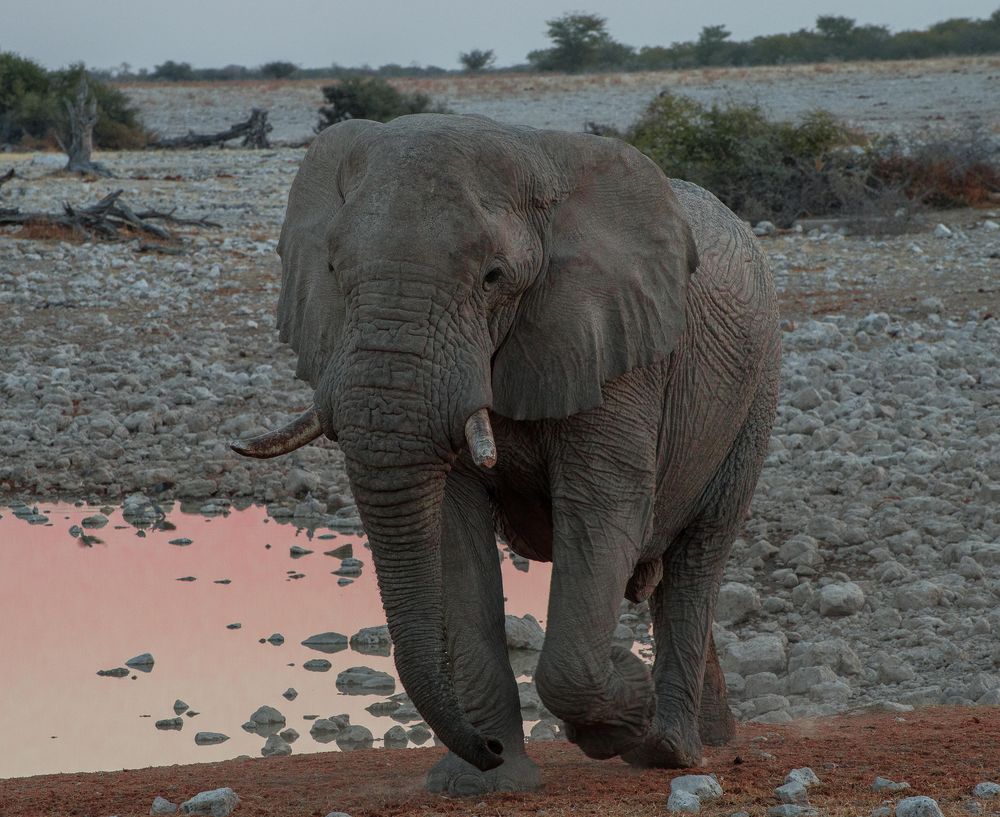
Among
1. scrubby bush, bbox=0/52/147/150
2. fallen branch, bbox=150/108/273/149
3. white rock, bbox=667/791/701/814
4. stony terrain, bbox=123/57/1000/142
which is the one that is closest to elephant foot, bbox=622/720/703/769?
white rock, bbox=667/791/701/814

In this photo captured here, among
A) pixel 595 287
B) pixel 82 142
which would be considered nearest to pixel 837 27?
pixel 82 142

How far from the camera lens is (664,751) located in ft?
15.9

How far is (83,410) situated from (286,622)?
157 inches

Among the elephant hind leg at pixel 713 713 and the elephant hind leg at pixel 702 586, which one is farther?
the elephant hind leg at pixel 713 713

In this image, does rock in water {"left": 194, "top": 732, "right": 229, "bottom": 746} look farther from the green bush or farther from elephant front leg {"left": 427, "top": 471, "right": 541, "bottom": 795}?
the green bush

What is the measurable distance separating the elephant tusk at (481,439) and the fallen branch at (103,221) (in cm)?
1377

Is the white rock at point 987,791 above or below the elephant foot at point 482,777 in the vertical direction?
above

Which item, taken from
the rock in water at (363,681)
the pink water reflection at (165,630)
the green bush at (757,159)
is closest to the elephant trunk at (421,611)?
the pink water reflection at (165,630)

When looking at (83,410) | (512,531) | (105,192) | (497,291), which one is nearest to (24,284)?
(83,410)

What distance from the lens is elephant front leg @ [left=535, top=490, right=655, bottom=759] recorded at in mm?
4242

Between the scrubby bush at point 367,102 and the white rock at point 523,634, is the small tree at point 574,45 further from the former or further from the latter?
the white rock at point 523,634

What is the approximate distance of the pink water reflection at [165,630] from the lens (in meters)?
5.90

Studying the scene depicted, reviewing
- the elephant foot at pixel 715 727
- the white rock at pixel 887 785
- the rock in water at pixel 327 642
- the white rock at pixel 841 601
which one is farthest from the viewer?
the white rock at pixel 841 601

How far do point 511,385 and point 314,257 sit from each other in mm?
656
